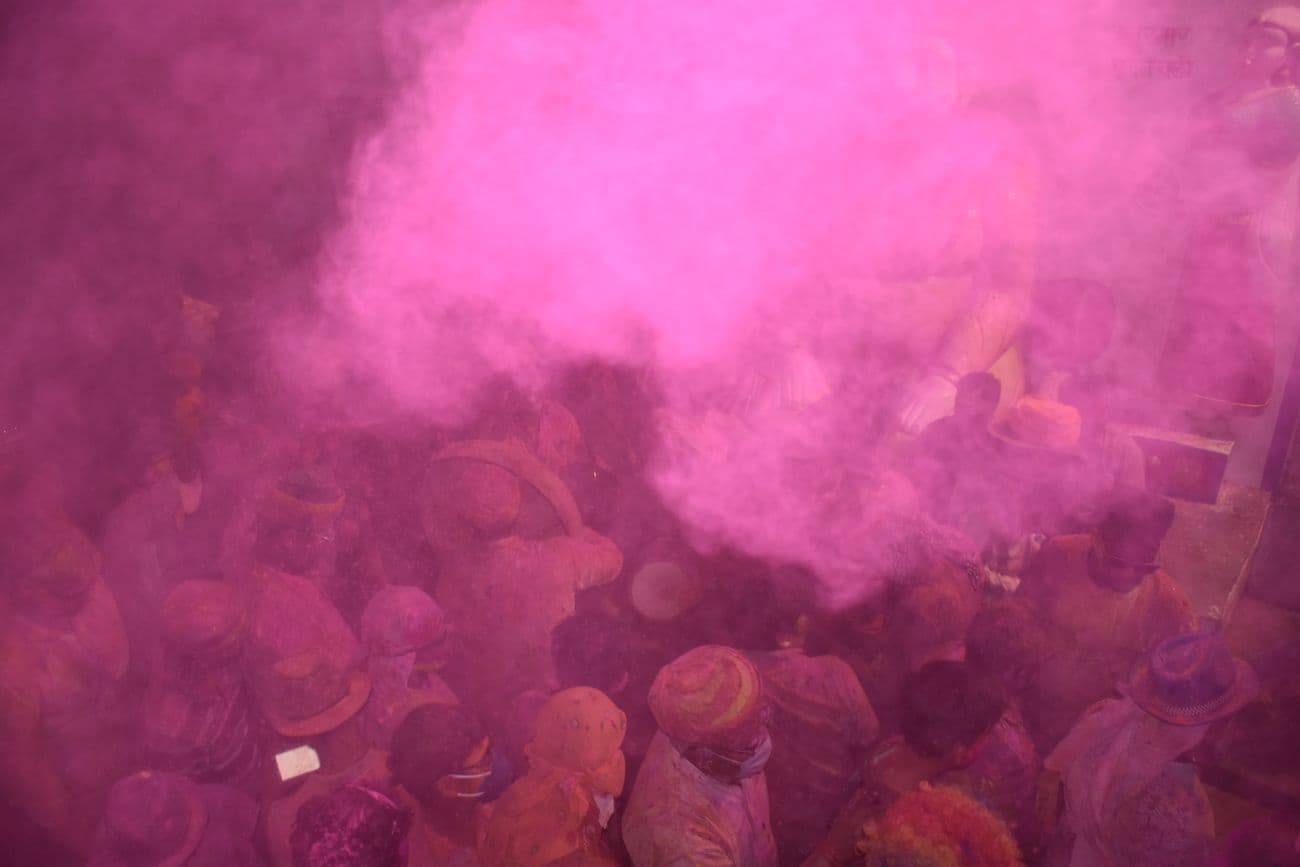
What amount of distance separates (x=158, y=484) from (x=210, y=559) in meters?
0.50

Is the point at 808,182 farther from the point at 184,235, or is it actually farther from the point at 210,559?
the point at 210,559

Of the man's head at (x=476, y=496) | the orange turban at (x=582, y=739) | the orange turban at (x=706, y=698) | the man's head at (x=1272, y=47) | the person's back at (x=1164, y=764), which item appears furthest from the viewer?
the man's head at (x=476, y=496)

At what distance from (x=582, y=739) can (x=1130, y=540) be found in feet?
8.54

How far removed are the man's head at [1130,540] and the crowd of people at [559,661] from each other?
0.05 feet

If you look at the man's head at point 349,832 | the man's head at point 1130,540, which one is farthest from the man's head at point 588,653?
the man's head at point 1130,540

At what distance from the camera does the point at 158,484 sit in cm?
377

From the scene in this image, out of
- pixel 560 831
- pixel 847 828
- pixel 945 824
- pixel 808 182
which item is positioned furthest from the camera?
pixel 808 182

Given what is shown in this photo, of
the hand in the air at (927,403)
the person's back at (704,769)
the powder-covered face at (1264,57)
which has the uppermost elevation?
the powder-covered face at (1264,57)

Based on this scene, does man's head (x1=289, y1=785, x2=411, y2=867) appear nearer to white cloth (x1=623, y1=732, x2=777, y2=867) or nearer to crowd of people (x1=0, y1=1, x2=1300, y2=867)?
crowd of people (x1=0, y1=1, x2=1300, y2=867)

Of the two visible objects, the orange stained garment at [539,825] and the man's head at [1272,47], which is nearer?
the orange stained garment at [539,825]

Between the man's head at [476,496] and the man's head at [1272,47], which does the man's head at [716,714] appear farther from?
the man's head at [1272,47]

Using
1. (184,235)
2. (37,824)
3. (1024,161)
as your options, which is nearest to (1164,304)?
(1024,161)

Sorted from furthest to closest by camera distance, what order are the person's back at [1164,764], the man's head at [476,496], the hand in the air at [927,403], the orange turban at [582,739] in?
the man's head at [476,496], the hand in the air at [927,403], the orange turban at [582,739], the person's back at [1164,764]

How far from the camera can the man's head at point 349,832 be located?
99.0 inches
